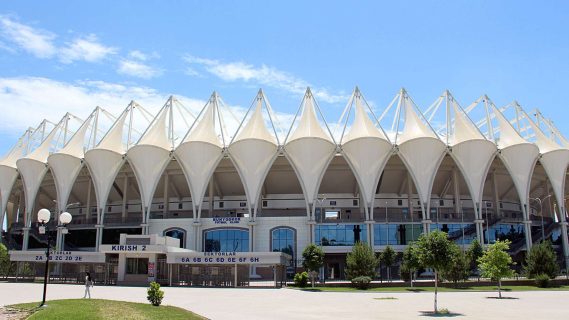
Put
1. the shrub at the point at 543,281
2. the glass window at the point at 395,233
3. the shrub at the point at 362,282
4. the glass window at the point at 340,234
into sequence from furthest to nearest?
the glass window at the point at 395,233 < the glass window at the point at 340,234 < the shrub at the point at 543,281 < the shrub at the point at 362,282

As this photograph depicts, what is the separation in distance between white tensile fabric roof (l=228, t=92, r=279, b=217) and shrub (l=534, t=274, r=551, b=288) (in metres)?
33.5

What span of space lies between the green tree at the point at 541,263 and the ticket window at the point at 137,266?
38.5 m

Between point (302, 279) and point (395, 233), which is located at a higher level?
point (395, 233)

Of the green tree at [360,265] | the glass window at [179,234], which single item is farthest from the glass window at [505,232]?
the glass window at [179,234]

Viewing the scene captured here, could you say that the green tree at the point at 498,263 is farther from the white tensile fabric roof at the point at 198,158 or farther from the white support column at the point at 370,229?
the white tensile fabric roof at the point at 198,158

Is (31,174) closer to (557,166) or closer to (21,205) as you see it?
(21,205)

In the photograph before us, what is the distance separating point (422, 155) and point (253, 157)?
22080mm

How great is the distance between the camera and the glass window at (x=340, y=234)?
6588cm

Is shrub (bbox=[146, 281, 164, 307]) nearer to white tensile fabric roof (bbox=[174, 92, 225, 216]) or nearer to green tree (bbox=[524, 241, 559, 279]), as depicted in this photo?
green tree (bbox=[524, 241, 559, 279])

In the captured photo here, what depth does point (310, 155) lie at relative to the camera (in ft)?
213

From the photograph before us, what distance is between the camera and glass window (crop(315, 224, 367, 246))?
6588 centimetres

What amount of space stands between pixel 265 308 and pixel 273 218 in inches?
1527

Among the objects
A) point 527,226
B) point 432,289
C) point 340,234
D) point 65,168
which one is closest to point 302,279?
point 432,289

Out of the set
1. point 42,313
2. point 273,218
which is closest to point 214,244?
point 273,218
